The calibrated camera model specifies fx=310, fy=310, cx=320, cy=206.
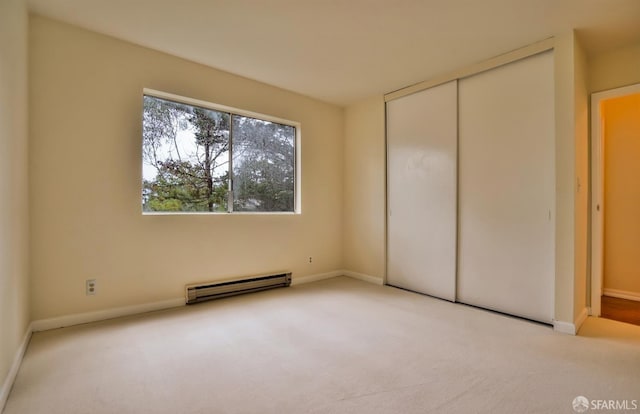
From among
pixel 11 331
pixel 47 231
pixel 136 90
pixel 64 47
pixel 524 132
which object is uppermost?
pixel 64 47

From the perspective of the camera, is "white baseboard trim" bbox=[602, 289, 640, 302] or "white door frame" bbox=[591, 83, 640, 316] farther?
"white baseboard trim" bbox=[602, 289, 640, 302]

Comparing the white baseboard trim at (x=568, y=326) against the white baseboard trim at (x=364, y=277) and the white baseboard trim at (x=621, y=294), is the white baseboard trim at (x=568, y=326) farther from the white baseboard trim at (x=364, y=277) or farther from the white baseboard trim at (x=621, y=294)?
the white baseboard trim at (x=364, y=277)

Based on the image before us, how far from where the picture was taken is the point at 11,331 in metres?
1.88

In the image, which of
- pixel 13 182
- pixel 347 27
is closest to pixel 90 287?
pixel 13 182

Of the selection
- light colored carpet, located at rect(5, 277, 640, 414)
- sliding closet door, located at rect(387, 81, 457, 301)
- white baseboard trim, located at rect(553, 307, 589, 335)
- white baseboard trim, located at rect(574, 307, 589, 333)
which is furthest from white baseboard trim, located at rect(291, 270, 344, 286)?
white baseboard trim, located at rect(574, 307, 589, 333)

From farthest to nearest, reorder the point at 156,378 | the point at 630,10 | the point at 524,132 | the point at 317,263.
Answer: the point at 317,263 → the point at 524,132 → the point at 630,10 → the point at 156,378

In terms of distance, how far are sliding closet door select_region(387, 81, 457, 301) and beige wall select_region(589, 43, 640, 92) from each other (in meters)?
1.25

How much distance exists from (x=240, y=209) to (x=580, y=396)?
11.0 feet

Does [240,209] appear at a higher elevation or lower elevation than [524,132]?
lower

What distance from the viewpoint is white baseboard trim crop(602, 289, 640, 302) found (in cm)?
361

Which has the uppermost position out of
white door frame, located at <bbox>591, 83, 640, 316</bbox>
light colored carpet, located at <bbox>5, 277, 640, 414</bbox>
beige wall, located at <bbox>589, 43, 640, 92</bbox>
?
beige wall, located at <bbox>589, 43, 640, 92</bbox>

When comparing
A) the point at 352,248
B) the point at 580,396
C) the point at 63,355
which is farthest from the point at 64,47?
the point at 580,396

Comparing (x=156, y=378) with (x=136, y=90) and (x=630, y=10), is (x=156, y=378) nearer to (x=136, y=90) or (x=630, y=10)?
(x=136, y=90)

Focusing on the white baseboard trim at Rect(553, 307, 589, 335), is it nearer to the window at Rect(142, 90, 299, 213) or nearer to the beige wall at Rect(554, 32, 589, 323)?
the beige wall at Rect(554, 32, 589, 323)
